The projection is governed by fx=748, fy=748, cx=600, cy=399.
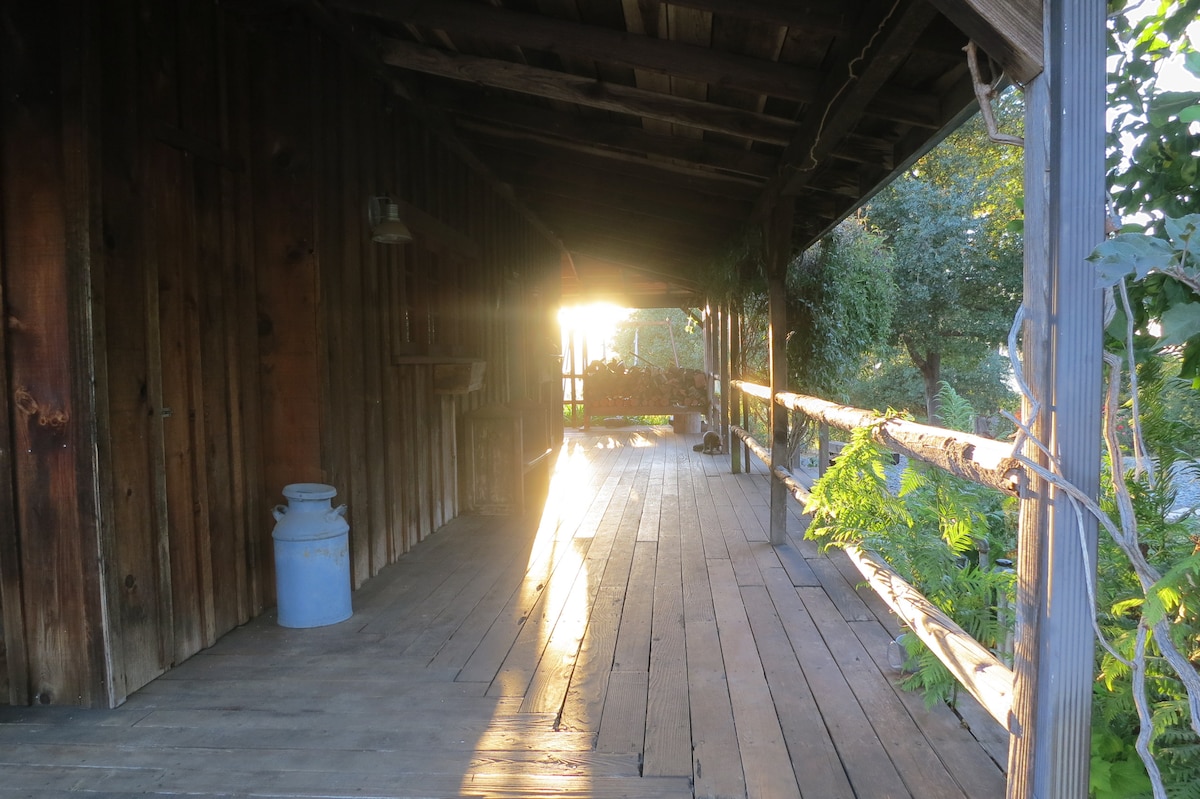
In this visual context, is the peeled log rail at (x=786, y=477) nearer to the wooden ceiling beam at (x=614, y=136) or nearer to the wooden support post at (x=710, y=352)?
the wooden ceiling beam at (x=614, y=136)

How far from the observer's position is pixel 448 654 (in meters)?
2.79

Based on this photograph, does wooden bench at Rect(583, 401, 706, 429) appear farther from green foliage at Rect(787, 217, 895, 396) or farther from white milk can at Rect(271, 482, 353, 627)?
white milk can at Rect(271, 482, 353, 627)

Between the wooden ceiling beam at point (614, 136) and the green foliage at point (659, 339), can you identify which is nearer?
the wooden ceiling beam at point (614, 136)

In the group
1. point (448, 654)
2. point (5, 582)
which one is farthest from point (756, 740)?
point (5, 582)

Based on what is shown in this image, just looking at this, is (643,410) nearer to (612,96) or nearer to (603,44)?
(612,96)

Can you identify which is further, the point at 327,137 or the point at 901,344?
the point at 901,344

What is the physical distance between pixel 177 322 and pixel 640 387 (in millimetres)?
9491

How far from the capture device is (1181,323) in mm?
976

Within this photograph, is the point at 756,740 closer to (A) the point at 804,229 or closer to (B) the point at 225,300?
(B) the point at 225,300

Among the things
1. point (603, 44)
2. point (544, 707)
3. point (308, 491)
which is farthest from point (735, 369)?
point (544, 707)

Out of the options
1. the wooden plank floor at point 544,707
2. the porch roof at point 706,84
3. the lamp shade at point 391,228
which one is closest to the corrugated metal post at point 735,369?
the porch roof at point 706,84

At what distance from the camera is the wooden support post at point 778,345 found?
4391mm

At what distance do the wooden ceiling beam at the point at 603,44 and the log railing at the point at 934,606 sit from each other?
56.9 inches

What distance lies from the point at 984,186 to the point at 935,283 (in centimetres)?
186
